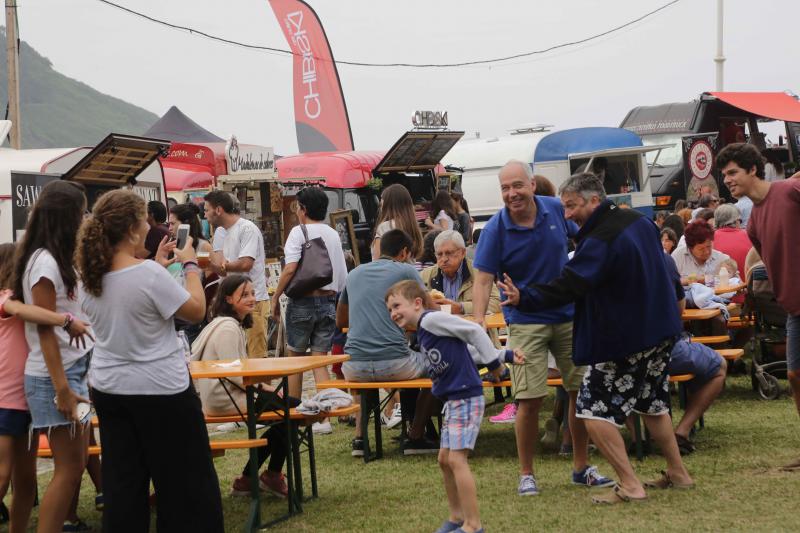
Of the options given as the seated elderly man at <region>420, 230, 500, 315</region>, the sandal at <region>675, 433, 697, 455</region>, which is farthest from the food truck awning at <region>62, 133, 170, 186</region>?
the sandal at <region>675, 433, 697, 455</region>

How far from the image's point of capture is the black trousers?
473cm

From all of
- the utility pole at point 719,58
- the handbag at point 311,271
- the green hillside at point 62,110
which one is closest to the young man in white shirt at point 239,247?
the handbag at point 311,271

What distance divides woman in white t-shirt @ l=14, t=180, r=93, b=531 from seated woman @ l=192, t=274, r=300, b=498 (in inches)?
40.2

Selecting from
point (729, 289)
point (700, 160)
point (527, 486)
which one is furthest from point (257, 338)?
point (700, 160)

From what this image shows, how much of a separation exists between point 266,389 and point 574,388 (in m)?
1.73

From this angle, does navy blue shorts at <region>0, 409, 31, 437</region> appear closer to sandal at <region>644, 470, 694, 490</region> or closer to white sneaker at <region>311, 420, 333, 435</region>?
sandal at <region>644, 470, 694, 490</region>

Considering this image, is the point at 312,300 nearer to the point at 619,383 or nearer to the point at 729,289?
the point at 619,383

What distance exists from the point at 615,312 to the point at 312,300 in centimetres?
327

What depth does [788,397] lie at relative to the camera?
895 cm

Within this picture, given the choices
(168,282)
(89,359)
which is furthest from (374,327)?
(168,282)

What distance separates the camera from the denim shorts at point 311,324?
8500 millimetres

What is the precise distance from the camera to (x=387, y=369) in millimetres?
7262

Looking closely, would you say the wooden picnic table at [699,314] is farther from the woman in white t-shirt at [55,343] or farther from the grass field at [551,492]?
the woman in white t-shirt at [55,343]

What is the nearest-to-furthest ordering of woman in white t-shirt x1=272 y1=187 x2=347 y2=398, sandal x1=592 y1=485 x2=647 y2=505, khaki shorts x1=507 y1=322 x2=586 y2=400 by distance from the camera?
sandal x1=592 y1=485 x2=647 y2=505
khaki shorts x1=507 y1=322 x2=586 y2=400
woman in white t-shirt x1=272 y1=187 x2=347 y2=398
